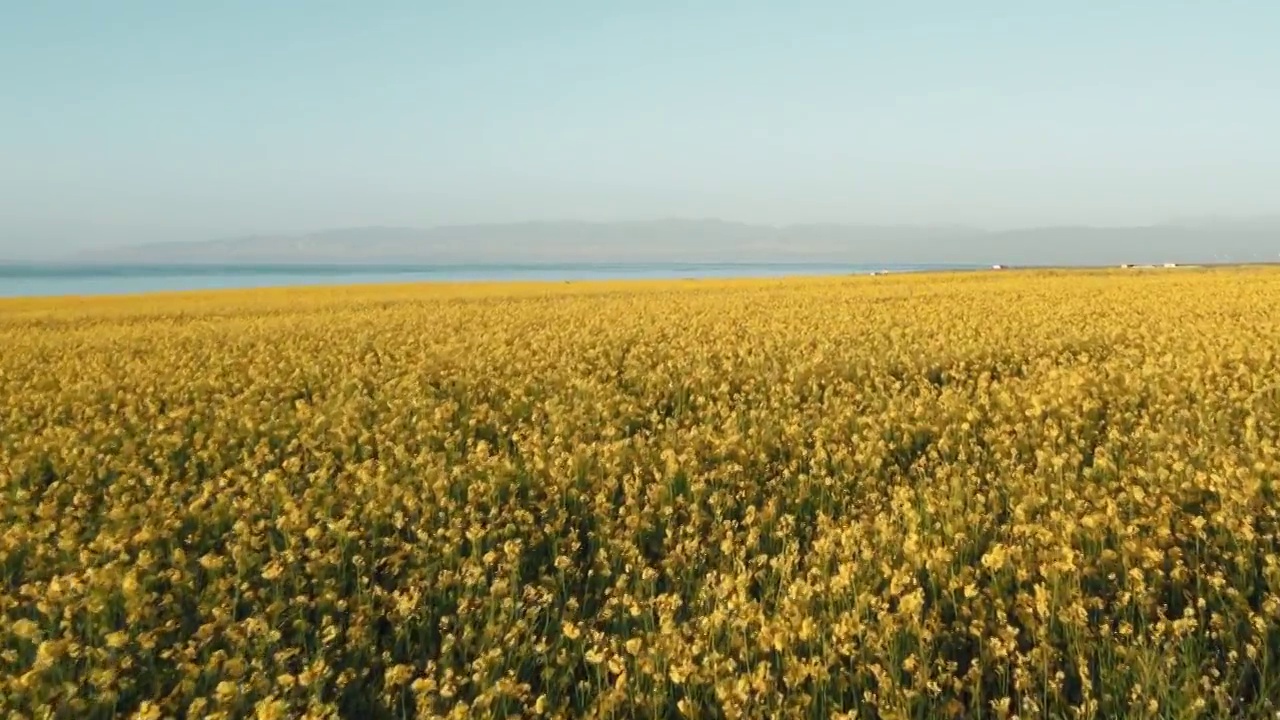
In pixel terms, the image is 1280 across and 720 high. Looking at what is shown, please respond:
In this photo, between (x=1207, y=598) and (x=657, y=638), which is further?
(x=1207, y=598)

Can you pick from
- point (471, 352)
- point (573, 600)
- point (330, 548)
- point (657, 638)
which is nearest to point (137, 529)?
point (330, 548)

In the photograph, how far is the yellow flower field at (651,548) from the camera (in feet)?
11.6

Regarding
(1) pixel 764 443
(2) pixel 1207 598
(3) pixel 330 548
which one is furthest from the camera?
(1) pixel 764 443

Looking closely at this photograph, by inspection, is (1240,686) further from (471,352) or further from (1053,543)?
(471,352)

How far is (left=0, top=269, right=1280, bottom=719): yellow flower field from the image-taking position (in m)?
3.54

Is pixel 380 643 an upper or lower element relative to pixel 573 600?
lower

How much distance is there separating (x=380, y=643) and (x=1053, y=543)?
3.69m

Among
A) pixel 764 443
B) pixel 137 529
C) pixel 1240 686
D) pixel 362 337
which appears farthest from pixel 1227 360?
pixel 362 337

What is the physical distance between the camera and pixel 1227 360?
1085 cm

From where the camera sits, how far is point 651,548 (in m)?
5.42

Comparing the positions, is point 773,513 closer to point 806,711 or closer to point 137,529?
point 806,711

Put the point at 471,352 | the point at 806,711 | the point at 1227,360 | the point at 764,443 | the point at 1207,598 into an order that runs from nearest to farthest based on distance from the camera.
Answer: the point at 806,711 < the point at 1207,598 < the point at 764,443 < the point at 1227,360 < the point at 471,352

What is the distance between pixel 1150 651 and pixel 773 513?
2.38 meters

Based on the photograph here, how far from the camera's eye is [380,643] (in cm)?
436
